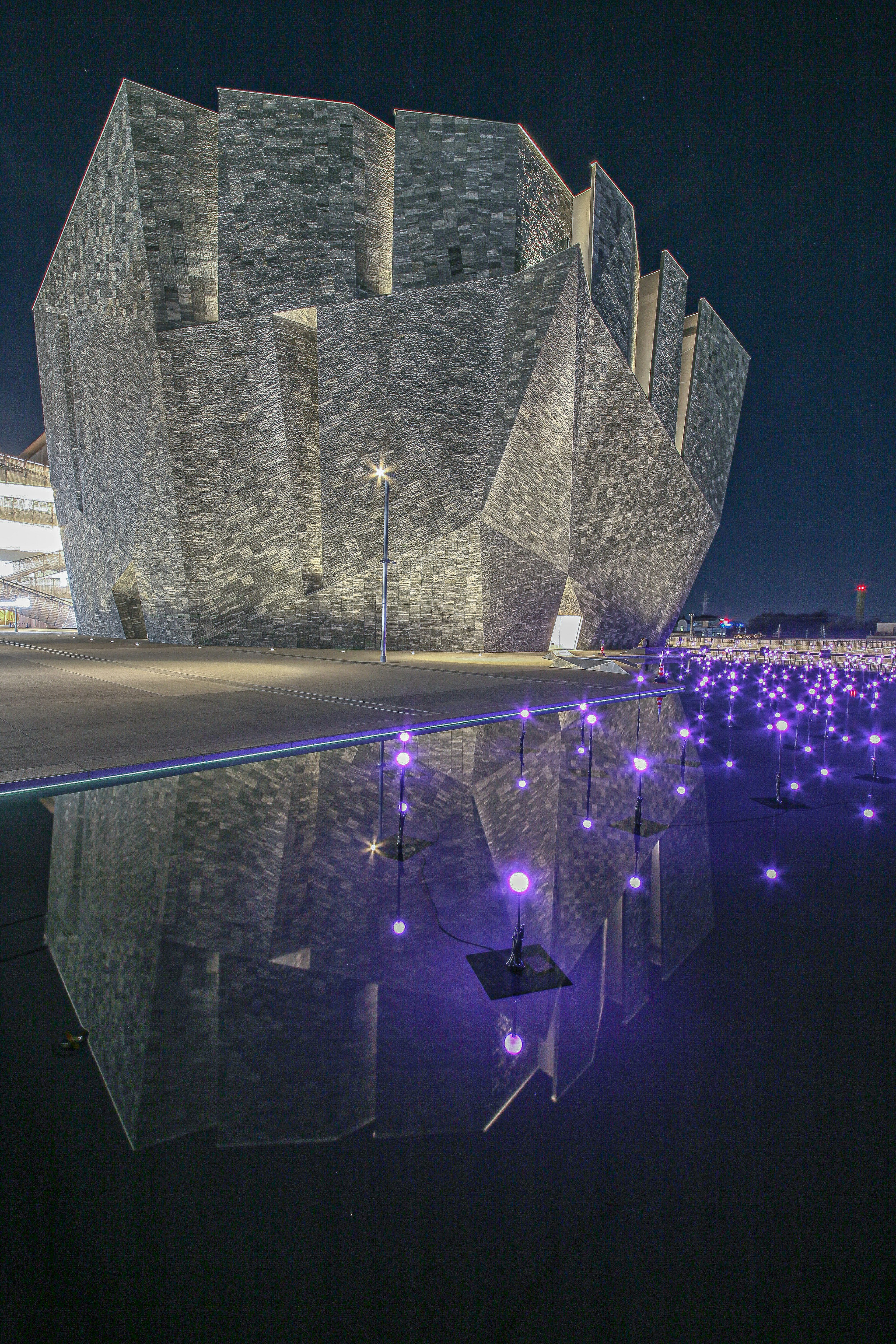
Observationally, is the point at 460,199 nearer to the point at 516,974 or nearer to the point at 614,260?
the point at 614,260

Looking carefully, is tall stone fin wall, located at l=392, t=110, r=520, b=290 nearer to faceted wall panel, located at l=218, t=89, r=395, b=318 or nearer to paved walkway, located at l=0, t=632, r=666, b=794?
faceted wall panel, located at l=218, t=89, r=395, b=318

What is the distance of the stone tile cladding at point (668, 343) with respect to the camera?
27.8 metres

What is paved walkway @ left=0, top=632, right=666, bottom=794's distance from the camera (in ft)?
23.5

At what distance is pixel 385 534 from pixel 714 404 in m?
21.3

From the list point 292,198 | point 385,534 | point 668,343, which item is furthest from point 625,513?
point 292,198

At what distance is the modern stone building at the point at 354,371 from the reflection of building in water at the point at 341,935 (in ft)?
65.3

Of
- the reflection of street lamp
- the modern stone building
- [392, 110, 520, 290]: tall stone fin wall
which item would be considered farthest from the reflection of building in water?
[392, 110, 520, 290]: tall stone fin wall

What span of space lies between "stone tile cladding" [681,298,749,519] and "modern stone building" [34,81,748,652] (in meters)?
1.35

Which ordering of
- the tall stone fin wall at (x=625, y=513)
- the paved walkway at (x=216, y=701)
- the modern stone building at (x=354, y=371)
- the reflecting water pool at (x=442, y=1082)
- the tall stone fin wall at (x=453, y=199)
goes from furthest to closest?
the tall stone fin wall at (x=625, y=513), the modern stone building at (x=354, y=371), the tall stone fin wall at (x=453, y=199), the paved walkway at (x=216, y=701), the reflecting water pool at (x=442, y=1082)

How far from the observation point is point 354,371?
23.3 metres

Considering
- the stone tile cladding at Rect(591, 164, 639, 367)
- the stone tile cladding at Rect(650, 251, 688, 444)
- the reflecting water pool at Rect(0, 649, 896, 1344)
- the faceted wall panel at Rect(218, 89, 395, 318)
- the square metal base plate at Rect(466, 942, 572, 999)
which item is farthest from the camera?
the stone tile cladding at Rect(650, 251, 688, 444)

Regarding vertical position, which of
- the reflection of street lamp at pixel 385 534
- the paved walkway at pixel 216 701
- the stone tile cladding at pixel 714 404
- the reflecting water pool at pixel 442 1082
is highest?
the stone tile cladding at pixel 714 404

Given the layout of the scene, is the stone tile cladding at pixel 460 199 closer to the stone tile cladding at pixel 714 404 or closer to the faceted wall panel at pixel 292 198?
the faceted wall panel at pixel 292 198

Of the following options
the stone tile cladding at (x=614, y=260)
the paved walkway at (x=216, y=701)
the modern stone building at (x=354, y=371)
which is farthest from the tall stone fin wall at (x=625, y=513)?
the paved walkway at (x=216, y=701)
